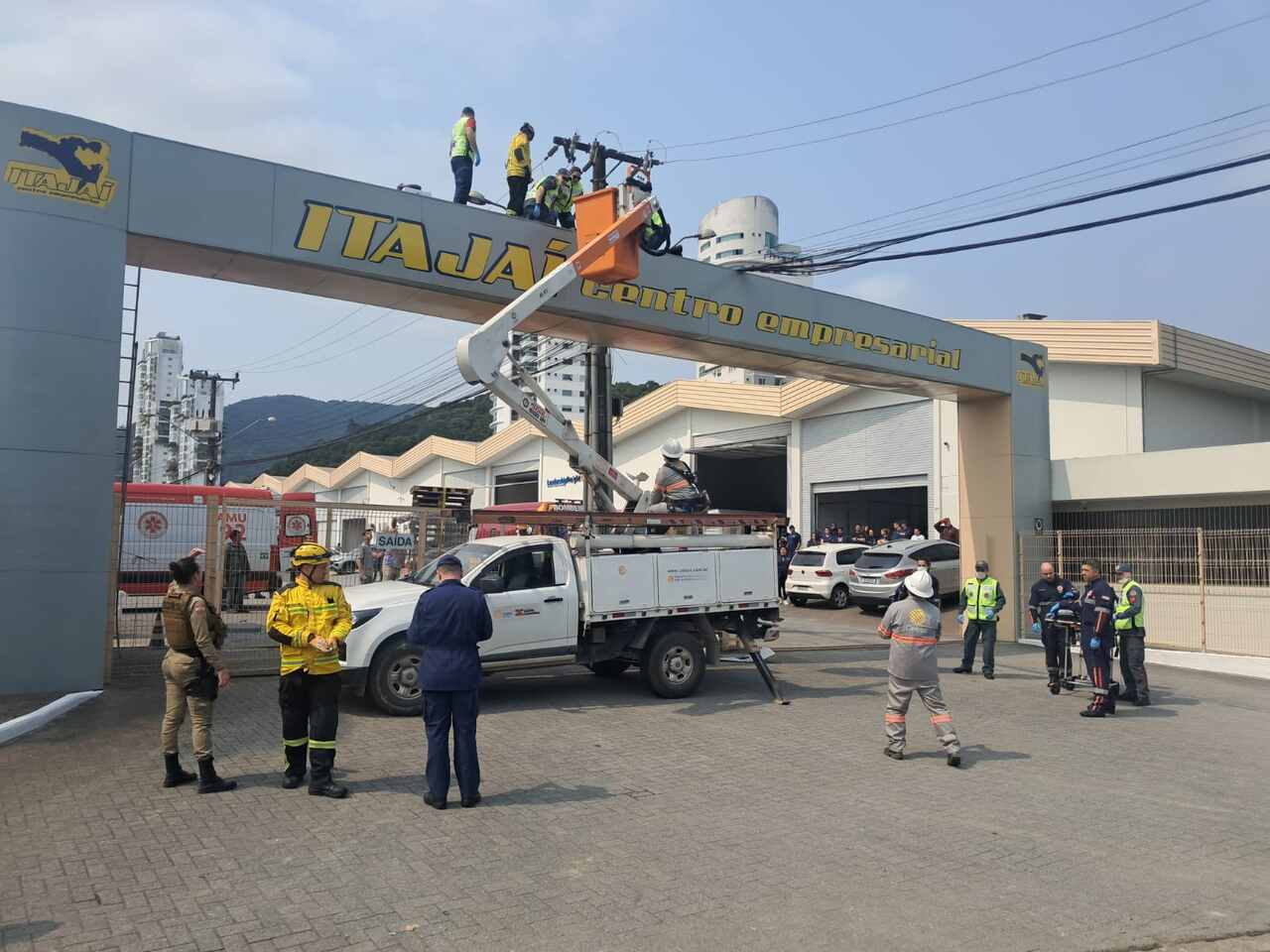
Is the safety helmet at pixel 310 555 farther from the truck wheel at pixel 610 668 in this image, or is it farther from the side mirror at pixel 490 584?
the truck wheel at pixel 610 668

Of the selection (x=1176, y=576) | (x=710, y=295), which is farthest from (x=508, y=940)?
(x=1176, y=576)

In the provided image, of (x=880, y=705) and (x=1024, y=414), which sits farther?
A: (x=1024, y=414)

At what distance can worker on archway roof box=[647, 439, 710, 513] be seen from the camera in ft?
37.5

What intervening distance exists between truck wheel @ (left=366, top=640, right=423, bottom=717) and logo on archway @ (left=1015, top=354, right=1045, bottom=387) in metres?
13.9

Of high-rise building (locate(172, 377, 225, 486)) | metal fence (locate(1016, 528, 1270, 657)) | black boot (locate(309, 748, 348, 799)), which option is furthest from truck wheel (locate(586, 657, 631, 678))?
high-rise building (locate(172, 377, 225, 486))

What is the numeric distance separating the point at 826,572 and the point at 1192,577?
8.17 metres

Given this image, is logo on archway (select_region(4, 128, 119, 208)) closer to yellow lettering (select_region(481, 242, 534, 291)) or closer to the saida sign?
the saida sign

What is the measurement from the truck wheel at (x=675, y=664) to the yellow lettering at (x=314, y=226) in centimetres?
599

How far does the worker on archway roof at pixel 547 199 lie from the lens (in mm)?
12766

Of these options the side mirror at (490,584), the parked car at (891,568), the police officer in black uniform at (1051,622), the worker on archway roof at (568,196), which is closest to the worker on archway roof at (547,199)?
the worker on archway roof at (568,196)

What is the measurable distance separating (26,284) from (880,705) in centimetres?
1007

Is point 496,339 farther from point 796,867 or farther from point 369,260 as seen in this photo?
point 796,867

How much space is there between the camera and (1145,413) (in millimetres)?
23516

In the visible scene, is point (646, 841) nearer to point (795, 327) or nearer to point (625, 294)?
point (625, 294)
